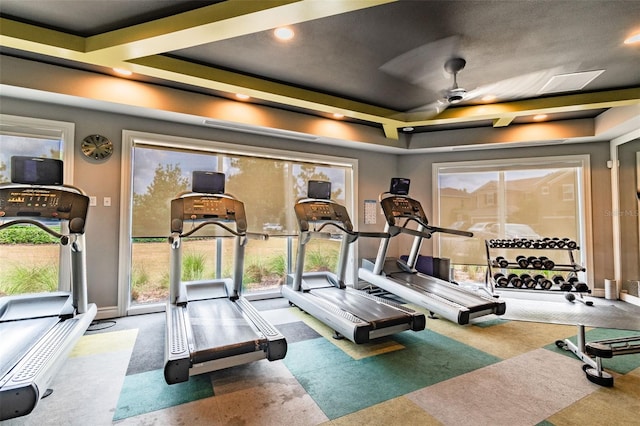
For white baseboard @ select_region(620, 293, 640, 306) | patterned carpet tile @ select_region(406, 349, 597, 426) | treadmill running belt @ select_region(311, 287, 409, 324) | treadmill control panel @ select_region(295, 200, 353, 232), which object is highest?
treadmill control panel @ select_region(295, 200, 353, 232)

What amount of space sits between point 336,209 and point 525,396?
117 inches

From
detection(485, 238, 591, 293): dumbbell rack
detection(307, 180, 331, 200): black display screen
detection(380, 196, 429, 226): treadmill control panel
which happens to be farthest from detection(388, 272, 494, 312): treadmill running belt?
detection(307, 180, 331, 200): black display screen

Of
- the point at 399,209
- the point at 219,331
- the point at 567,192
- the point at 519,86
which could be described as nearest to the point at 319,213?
the point at 399,209

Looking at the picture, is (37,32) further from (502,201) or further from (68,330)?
(502,201)

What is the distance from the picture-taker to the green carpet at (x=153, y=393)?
2.11 m

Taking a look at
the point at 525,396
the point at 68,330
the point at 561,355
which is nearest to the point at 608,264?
the point at 561,355

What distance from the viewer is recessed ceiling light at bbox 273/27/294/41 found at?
2676 mm

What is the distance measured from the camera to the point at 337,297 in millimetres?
3975

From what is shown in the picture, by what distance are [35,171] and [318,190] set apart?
3152 mm

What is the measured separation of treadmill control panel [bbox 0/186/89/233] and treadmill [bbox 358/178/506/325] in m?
3.76

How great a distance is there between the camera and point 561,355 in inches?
116

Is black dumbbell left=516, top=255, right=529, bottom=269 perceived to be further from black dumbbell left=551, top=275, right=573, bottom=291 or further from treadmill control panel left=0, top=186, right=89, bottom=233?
treadmill control panel left=0, top=186, right=89, bottom=233

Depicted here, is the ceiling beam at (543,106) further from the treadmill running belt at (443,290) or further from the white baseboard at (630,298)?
the white baseboard at (630,298)

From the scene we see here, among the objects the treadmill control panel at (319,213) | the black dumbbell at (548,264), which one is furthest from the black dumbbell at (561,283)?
the treadmill control panel at (319,213)
